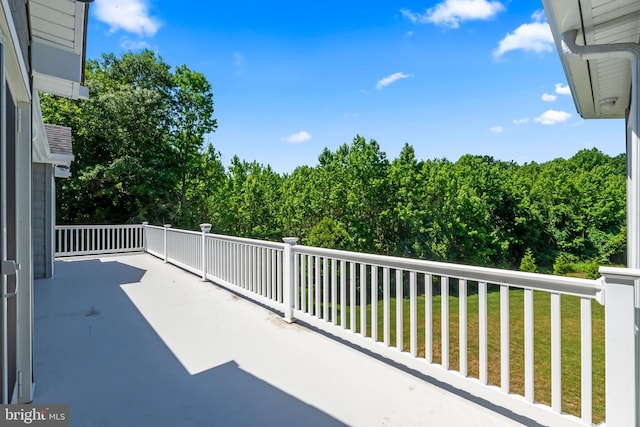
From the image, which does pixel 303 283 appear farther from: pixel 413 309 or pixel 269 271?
pixel 413 309

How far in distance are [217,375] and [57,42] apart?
125 inches

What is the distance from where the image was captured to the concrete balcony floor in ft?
6.89

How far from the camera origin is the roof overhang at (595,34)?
182cm

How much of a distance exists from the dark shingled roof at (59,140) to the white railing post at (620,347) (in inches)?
336

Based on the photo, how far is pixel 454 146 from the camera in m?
20.9

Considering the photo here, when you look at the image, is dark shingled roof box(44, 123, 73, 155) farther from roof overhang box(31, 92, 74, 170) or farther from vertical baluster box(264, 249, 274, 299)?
vertical baluster box(264, 249, 274, 299)

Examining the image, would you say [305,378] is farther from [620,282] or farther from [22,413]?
[620,282]

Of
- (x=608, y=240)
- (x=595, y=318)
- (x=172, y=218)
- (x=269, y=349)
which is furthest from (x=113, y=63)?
(x=608, y=240)

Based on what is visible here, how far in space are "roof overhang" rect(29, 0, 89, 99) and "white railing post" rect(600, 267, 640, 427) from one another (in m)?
4.02

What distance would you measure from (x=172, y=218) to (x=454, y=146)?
54.7 ft

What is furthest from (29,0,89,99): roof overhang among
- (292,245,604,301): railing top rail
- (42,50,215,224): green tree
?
(42,50,215,224): green tree

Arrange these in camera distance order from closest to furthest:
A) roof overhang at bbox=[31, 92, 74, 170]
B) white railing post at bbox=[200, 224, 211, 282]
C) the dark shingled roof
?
1. roof overhang at bbox=[31, 92, 74, 170]
2. white railing post at bbox=[200, 224, 211, 282]
3. the dark shingled roof

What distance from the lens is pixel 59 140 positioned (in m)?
7.81

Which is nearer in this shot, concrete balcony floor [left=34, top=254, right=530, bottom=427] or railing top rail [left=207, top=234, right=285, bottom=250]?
concrete balcony floor [left=34, top=254, right=530, bottom=427]
